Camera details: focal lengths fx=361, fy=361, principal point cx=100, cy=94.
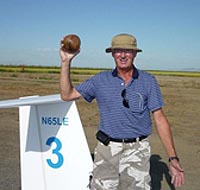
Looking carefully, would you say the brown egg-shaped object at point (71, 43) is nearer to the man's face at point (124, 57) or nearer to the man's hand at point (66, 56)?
the man's hand at point (66, 56)

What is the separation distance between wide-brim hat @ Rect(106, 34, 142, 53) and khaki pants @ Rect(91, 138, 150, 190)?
0.74 meters

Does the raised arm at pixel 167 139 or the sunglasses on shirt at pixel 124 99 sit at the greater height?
the sunglasses on shirt at pixel 124 99

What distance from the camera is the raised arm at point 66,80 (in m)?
2.51

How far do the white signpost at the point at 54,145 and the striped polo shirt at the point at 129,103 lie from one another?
26 cm

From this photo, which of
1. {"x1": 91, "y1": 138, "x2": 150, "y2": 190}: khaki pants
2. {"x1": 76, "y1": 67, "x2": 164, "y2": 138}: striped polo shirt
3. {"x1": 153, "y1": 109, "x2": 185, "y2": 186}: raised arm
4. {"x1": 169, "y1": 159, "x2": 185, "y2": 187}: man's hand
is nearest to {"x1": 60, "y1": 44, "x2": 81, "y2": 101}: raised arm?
{"x1": 76, "y1": 67, "x2": 164, "y2": 138}: striped polo shirt

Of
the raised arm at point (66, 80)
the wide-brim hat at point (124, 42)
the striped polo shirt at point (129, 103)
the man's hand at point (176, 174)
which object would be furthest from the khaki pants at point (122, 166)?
the wide-brim hat at point (124, 42)

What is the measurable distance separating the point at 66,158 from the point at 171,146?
0.84 m

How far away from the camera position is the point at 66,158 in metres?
2.89

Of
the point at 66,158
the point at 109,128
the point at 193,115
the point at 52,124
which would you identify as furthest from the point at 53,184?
the point at 193,115

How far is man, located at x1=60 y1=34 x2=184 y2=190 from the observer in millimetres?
2740

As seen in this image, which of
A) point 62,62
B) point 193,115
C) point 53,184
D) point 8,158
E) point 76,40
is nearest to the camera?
point 76,40

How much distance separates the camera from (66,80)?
2682mm

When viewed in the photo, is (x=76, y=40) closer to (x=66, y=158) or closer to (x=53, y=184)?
(x=66, y=158)

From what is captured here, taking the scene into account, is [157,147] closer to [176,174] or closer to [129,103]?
[176,174]
